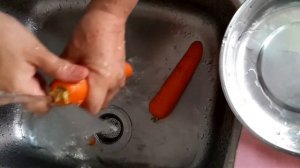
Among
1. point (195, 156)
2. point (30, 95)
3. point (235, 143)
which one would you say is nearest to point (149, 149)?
point (195, 156)

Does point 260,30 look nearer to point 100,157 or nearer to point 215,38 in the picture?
point 215,38

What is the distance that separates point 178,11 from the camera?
95 centimetres

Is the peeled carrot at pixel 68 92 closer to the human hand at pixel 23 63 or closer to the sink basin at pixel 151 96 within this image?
the human hand at pixel 23 63

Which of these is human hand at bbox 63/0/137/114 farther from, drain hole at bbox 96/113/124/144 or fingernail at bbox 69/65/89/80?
drain hole at bbox 96/113/124/144

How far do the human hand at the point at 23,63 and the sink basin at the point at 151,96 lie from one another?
0.93ft

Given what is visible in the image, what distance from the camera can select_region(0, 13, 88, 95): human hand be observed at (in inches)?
26.5

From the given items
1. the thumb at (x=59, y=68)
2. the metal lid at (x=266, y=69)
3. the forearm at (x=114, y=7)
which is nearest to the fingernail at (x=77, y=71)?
the thumb at (x=59, y=68)

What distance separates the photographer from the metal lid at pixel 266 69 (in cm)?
79

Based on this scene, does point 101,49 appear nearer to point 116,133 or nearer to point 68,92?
point 68,92

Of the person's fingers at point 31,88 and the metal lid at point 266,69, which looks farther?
the metal lid at point 266,69

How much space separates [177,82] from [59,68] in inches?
11.5

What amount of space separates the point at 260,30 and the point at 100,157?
36 cm

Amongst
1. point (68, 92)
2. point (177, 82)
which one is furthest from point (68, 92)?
point (177, 82)

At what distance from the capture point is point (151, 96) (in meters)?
0.95
